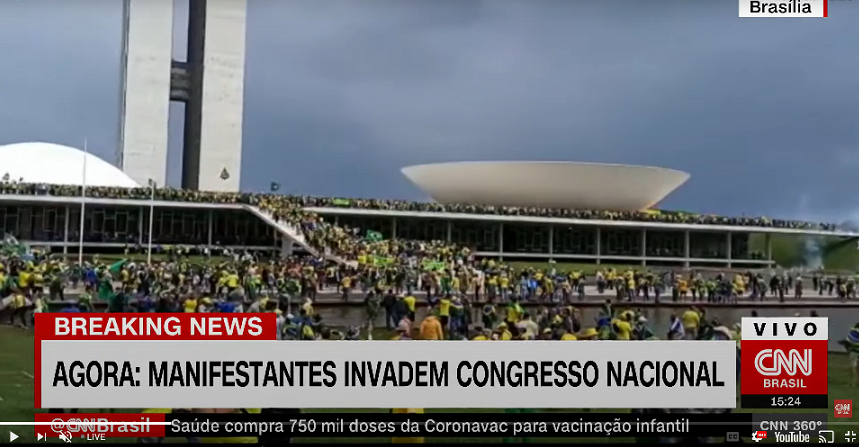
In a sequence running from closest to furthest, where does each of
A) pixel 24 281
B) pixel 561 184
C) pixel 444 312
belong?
1. pixel 444 312
2. pixel 24 281
3. pixel 561 184

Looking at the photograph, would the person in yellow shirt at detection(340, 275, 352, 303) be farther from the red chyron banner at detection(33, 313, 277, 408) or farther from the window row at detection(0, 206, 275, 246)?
the window row at detection(0, 206, 275, 246)

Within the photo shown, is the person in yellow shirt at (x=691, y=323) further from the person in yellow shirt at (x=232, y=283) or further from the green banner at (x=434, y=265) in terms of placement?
the green banner at (x=434, y=265)

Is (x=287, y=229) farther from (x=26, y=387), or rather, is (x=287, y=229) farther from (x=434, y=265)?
(x=26, y=387)

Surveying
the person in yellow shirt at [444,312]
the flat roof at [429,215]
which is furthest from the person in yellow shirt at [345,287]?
the flat roof at [429,215]

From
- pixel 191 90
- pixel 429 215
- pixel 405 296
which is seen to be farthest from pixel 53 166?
pixel 405 296

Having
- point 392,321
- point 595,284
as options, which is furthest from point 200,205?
point 392,321

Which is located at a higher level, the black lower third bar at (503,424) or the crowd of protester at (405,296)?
the crowd of protester at (405,296)

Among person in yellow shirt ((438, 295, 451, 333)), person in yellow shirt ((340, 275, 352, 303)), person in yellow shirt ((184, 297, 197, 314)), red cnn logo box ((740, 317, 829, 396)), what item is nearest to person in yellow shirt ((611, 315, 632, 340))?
red cnn logo box ((740, 317, 829, 396))
